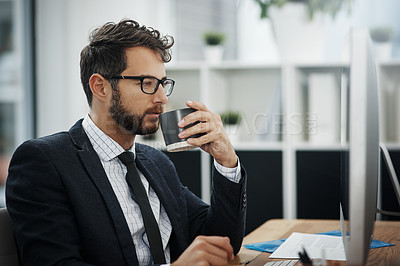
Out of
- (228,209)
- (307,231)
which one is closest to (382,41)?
(307,231)

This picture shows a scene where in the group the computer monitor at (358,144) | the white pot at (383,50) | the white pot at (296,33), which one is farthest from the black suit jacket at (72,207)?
the white pot at (383,50)

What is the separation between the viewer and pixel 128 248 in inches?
50.8

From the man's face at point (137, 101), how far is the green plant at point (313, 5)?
1.56 meters

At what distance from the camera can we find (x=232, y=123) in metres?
2.94

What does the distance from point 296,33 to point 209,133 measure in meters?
1.71

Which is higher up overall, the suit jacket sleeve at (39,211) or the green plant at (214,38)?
the green plant at (214,38)

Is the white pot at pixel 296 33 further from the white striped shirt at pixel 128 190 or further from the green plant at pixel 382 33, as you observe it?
the white striped shirt at pixel 128 190

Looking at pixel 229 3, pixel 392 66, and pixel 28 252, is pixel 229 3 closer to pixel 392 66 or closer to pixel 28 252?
pixel 392 66

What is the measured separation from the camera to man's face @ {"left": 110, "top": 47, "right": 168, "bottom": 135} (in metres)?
1.51

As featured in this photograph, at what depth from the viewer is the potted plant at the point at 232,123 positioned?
293cm

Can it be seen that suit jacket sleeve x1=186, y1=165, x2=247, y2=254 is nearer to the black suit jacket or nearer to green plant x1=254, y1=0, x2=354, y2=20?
the black suit jacket

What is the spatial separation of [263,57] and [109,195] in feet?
7.26

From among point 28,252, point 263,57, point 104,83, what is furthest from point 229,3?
point 28,252

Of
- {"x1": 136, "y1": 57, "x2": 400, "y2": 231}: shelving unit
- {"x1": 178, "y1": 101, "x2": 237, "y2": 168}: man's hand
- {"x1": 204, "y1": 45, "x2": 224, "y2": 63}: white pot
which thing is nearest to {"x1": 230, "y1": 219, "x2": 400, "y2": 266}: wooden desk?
{"x1": 178, "y1": 101, "x2": 237, "y2": 168}: man's hand
